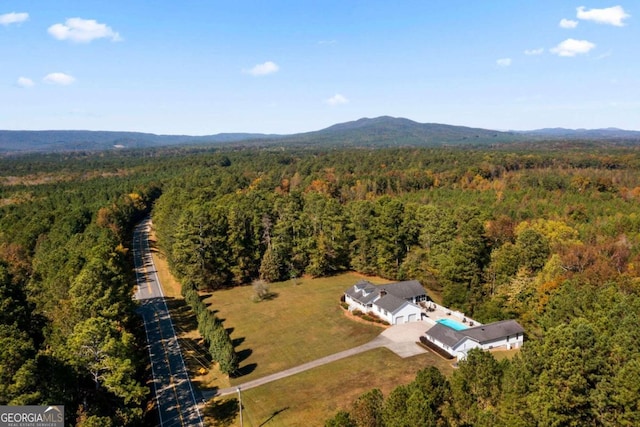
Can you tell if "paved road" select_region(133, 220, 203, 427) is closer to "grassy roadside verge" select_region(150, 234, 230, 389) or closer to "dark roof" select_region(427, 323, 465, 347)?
"grassy roadside verge" select_region(150, 234, 230, 389)

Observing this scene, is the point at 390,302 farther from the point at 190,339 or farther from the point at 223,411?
the point at 223,411

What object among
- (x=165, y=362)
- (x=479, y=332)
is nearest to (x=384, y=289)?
(x=479, y=332)

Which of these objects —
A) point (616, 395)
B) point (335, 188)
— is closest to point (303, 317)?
point (616, 395)

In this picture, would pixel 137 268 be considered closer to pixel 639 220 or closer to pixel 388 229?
pixel 388 229

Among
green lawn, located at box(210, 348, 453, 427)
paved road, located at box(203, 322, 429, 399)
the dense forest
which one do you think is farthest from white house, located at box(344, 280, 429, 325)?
green lawn, located at box(210, 348, 453, 427)

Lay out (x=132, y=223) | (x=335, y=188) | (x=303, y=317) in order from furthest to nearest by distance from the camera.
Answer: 1. (x=335, y=188)
2. (x=132, y=223)
3. (x=303, y=317)

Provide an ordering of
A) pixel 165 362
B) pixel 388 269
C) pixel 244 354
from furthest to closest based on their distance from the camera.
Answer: pixel 388 269 < pixel 244 354 < pixel 165 362
